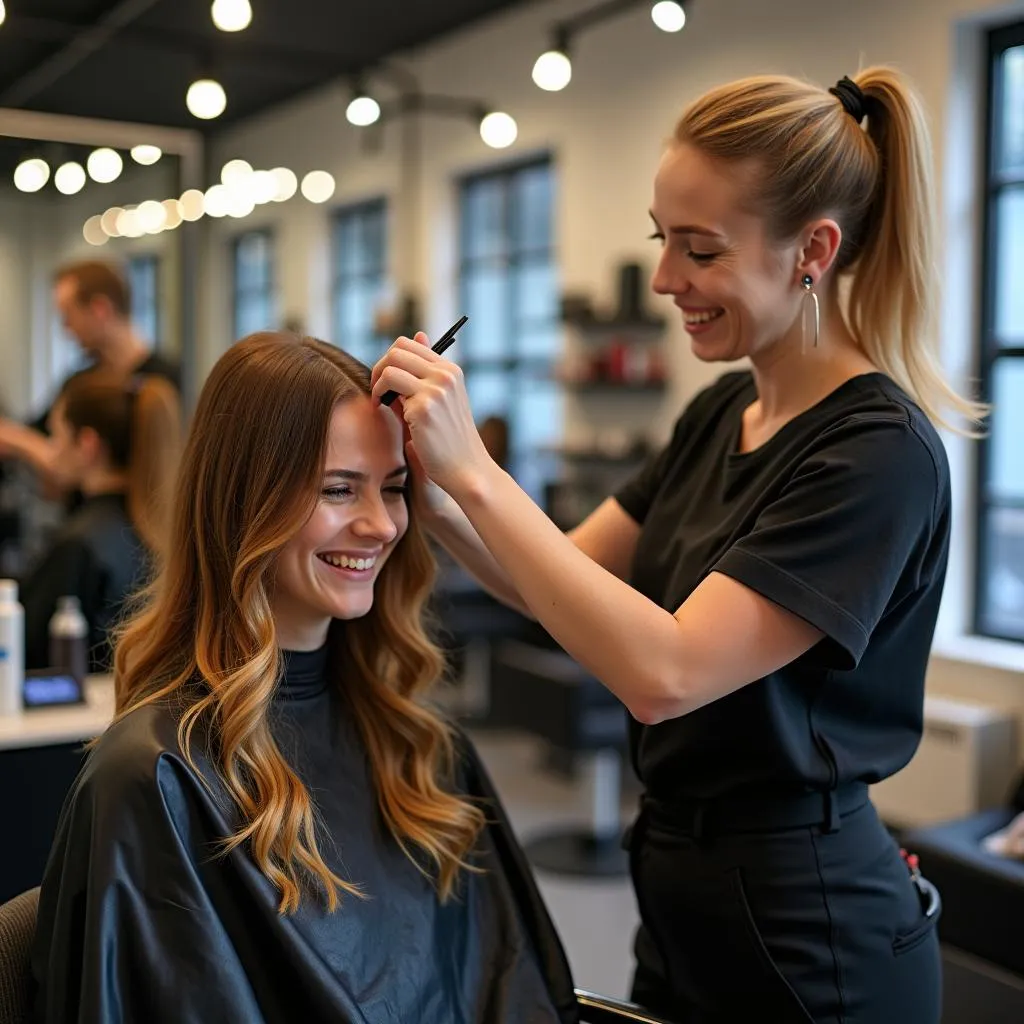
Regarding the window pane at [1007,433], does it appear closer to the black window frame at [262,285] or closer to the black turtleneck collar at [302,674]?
the black turtleneck collar at [302,674]

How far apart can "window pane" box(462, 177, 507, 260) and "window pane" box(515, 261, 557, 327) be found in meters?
0.28

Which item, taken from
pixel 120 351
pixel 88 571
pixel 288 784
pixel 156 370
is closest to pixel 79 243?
pixel 120 351

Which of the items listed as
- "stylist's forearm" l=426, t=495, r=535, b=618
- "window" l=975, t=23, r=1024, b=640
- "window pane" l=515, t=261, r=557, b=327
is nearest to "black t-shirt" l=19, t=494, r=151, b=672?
"stylist's forearm" l=426, t=495, r=535, b=618

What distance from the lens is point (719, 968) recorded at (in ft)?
4.92

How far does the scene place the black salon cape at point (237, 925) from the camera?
4.06ft

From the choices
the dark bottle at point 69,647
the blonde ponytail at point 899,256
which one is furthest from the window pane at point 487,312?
the blonde ponytail at point 899,256

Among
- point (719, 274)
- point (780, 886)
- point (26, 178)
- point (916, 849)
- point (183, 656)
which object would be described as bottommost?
point (916, 849)

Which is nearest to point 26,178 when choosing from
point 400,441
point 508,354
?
point 400,441

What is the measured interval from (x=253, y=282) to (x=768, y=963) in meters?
6.61

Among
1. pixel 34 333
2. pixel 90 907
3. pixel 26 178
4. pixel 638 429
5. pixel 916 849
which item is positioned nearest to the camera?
pixel 90 907

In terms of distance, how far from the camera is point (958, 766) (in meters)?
3.71

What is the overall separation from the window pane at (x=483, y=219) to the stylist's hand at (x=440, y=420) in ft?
18.8

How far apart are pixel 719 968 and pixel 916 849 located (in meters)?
1.82

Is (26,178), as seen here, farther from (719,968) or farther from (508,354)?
(508,354)
